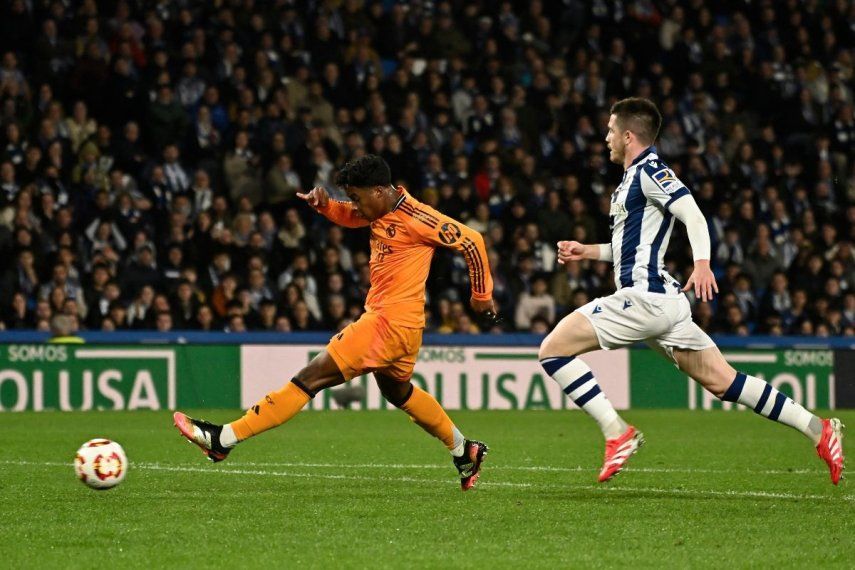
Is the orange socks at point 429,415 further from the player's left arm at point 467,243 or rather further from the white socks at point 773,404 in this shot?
the white socks at point 773,404

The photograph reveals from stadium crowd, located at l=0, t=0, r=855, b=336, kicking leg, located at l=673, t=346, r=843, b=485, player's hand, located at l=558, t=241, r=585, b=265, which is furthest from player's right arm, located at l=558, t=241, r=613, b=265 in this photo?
stadium crowd, located at l=0, t=0, r=855, b=336

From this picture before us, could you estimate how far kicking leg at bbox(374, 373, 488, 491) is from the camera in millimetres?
8391

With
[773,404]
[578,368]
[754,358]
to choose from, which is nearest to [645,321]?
[578,368]

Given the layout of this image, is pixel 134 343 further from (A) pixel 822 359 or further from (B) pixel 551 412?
(A) pixel 822 359

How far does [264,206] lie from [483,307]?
1126 cm

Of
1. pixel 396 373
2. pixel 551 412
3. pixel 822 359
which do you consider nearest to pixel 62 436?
pixel 396 373

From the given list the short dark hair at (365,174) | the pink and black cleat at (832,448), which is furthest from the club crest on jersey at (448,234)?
the pink and black cleat at (832,448)

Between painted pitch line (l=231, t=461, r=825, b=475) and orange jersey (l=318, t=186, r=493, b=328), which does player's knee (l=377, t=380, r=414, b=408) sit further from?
painted pitch line (l=231, t=461, r=825, b=475)

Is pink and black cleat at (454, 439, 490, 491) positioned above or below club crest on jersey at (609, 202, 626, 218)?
below

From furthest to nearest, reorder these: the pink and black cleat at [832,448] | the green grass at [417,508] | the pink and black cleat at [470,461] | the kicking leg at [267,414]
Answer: the pink and black cleat at [470,461], the kicking leg at [267,414], the pink and black cleat at [832,448], the green grass at [417,508]

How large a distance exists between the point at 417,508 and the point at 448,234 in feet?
5.43

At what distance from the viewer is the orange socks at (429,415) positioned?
8.45 metres

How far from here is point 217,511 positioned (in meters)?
7.21

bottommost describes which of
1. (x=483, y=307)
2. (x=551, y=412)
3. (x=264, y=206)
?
(x=551, y=412)
